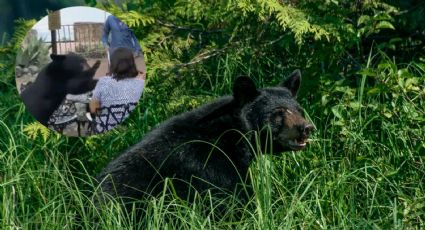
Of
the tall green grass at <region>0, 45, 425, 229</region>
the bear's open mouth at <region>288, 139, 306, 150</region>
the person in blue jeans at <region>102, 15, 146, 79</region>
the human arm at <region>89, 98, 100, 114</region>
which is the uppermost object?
the person in blue jeans at <region>102, 15, 146, 79</region>

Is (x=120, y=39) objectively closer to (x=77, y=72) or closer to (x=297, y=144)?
(x=77, y=72)

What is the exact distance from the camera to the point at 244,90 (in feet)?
20.1

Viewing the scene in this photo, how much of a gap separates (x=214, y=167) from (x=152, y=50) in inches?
70.1

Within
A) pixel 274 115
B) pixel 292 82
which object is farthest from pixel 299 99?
pixel 274 115

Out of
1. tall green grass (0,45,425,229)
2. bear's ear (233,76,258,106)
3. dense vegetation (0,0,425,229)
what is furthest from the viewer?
bear's ear (233,76,258,106)

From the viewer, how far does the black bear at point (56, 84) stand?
646 centimetres

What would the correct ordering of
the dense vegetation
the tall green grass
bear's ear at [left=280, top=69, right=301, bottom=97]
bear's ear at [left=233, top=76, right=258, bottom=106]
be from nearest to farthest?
1. the tall green grass
2. the dense vegetation
3. bear's ear at [left=233, top=76, right=258, bottom=106]
4. bear's ear at [left=280, top=69, right=301, bottom=97]

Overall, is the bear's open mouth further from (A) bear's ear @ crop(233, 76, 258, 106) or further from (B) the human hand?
(B) the human hand

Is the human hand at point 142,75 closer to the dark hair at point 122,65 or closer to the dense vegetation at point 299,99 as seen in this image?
the dark hair at point 122,65

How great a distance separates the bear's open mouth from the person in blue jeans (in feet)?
3.89

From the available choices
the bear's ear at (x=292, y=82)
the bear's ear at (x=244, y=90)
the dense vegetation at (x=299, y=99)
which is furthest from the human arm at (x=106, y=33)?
the bear's ear at (x=292, y=82)

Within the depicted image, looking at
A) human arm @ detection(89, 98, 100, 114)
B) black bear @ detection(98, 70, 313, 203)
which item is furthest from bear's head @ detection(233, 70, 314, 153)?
human arm @ detection(89, 98, 100, 114)

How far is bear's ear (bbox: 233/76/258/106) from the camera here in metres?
6.04

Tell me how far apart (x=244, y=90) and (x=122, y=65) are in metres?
0.92
